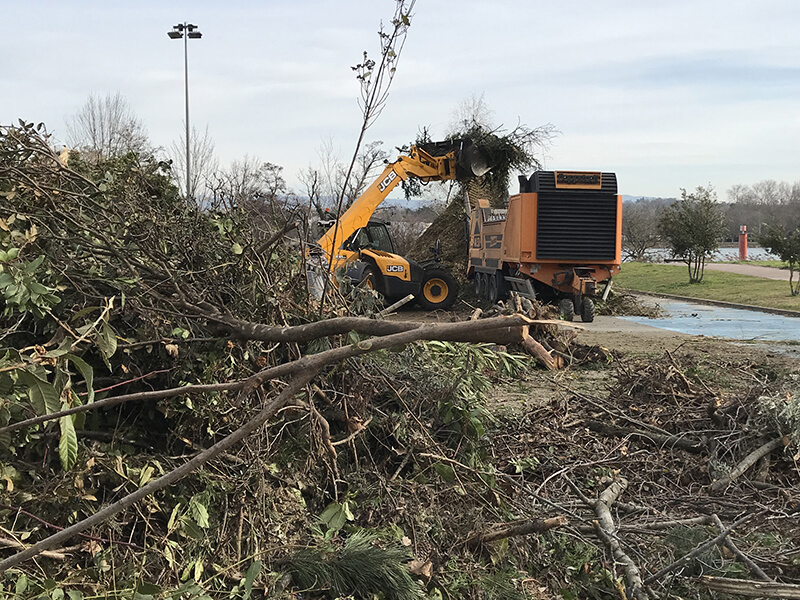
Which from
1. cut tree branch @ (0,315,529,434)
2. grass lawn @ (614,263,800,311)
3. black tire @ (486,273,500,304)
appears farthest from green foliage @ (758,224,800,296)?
cut tree branch @ (0,315,529,434)

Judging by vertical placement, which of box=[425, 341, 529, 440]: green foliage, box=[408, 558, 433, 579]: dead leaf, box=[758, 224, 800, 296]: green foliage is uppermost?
box=[758, 224, 800, 296]: green foliage

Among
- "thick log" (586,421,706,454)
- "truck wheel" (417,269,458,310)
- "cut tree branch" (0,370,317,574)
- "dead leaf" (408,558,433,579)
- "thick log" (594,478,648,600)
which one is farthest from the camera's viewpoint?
"truck wheel" (417,269,458,310)

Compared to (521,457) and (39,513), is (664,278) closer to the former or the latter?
(521,457)

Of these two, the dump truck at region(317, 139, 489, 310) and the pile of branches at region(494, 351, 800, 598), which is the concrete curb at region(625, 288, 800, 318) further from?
the pile of branches at region(494, 351, 800, 598)

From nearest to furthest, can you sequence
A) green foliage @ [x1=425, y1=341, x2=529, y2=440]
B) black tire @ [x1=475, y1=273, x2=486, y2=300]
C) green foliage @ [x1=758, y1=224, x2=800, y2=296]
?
green foliage @ [x1=425, y1=341, x2=529, y2=440], black tire @ [x1=475, y1=273, x2=486, y2=300], green foliage @ [x1=758, y1=224, x2=800, y2=296]

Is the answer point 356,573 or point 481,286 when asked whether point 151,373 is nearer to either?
point 356,573

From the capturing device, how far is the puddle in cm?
1347

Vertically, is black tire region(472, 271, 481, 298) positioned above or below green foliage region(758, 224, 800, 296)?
below

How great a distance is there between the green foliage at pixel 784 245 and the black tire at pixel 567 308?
32.1 ft

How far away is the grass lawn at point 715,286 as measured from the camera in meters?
20.1

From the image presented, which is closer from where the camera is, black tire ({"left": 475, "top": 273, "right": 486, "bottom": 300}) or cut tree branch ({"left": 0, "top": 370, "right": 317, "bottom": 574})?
cut tree branch ({"left": 0, "top": 370, "right": 317, "bottom": 574})

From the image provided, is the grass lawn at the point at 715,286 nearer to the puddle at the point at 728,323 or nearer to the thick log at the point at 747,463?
the puddle at the point at 728,323

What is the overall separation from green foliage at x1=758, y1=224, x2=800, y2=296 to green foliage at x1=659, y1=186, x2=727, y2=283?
1.59m

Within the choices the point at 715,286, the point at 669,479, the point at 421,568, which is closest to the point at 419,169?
the point at 669,479
